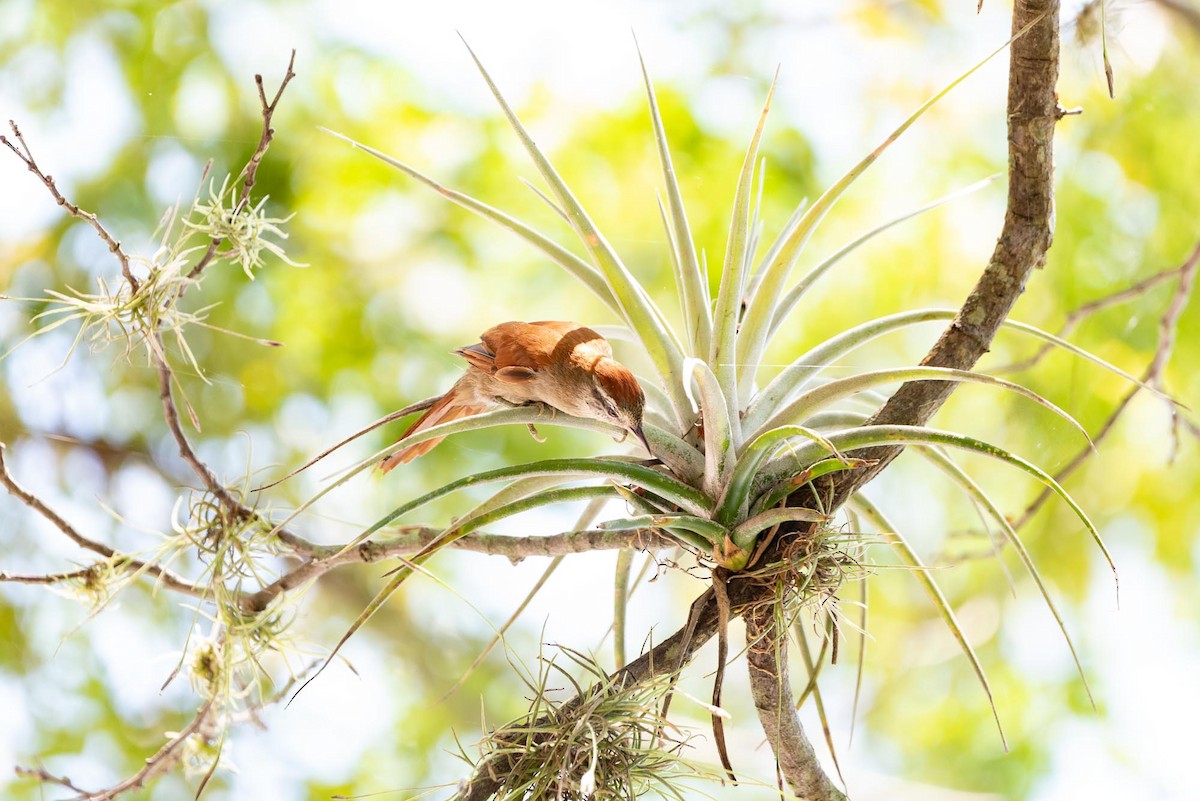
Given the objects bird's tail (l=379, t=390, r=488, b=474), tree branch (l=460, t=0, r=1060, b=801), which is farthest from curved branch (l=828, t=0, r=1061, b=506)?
bird's tail (l=379, t=390, r=488, b=474)

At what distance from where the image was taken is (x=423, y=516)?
104cm

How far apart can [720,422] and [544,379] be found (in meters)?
0.14

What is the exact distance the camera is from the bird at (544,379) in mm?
554

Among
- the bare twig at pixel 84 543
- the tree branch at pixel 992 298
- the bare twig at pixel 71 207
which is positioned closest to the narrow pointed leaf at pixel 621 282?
the tree branch at pixel 992 298

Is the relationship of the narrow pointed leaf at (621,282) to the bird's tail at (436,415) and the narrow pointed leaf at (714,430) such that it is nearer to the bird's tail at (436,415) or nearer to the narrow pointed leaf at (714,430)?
the narrow pointed leaf at (714,430)

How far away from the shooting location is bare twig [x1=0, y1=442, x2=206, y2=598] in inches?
25.4

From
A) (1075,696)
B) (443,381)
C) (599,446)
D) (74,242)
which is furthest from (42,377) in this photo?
(1075,696)

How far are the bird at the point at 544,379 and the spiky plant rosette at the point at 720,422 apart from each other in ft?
A: 0.06

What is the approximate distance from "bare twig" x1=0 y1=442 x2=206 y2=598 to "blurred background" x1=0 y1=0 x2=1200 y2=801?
0.03m

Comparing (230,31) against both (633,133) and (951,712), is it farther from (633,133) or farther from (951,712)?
(951,712)

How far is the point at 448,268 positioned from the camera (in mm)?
930

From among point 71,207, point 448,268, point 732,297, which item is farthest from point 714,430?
point 448,268

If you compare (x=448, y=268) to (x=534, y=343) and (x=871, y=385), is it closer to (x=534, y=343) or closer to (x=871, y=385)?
(x=534, y=343)

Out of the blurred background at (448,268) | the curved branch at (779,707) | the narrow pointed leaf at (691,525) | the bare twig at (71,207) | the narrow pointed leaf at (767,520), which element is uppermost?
the blurred background at (448,268)
